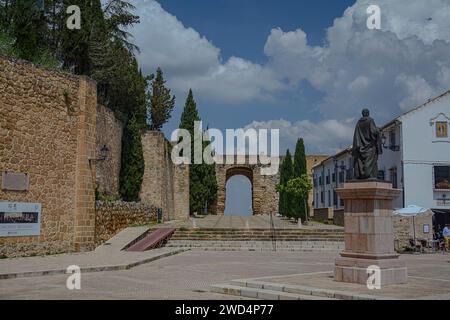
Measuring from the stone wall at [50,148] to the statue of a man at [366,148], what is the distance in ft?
32.1

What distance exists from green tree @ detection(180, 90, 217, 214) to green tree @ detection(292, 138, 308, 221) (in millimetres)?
6591

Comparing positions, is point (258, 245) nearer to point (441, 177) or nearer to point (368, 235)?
point (368, 235)

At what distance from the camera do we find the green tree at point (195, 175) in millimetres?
37281

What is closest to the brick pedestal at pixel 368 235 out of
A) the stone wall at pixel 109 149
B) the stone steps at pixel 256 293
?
the stone steps at pixel 256 293

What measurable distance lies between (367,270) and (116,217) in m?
13.0

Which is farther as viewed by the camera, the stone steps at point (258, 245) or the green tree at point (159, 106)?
the green tree at point (159, 106)

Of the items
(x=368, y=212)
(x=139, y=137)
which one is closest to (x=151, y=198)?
(x=139, y=137)

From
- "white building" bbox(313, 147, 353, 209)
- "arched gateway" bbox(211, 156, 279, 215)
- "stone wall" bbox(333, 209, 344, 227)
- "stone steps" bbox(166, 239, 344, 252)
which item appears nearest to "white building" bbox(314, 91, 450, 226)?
"stone wall" bbox(333, 209, 344, 227)

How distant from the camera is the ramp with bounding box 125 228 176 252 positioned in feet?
60.9

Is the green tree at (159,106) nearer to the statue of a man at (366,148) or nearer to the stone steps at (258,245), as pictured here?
the stone steps at (258,245)

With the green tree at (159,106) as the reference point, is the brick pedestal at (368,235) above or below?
below

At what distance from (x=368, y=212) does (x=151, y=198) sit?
20.6 metres
